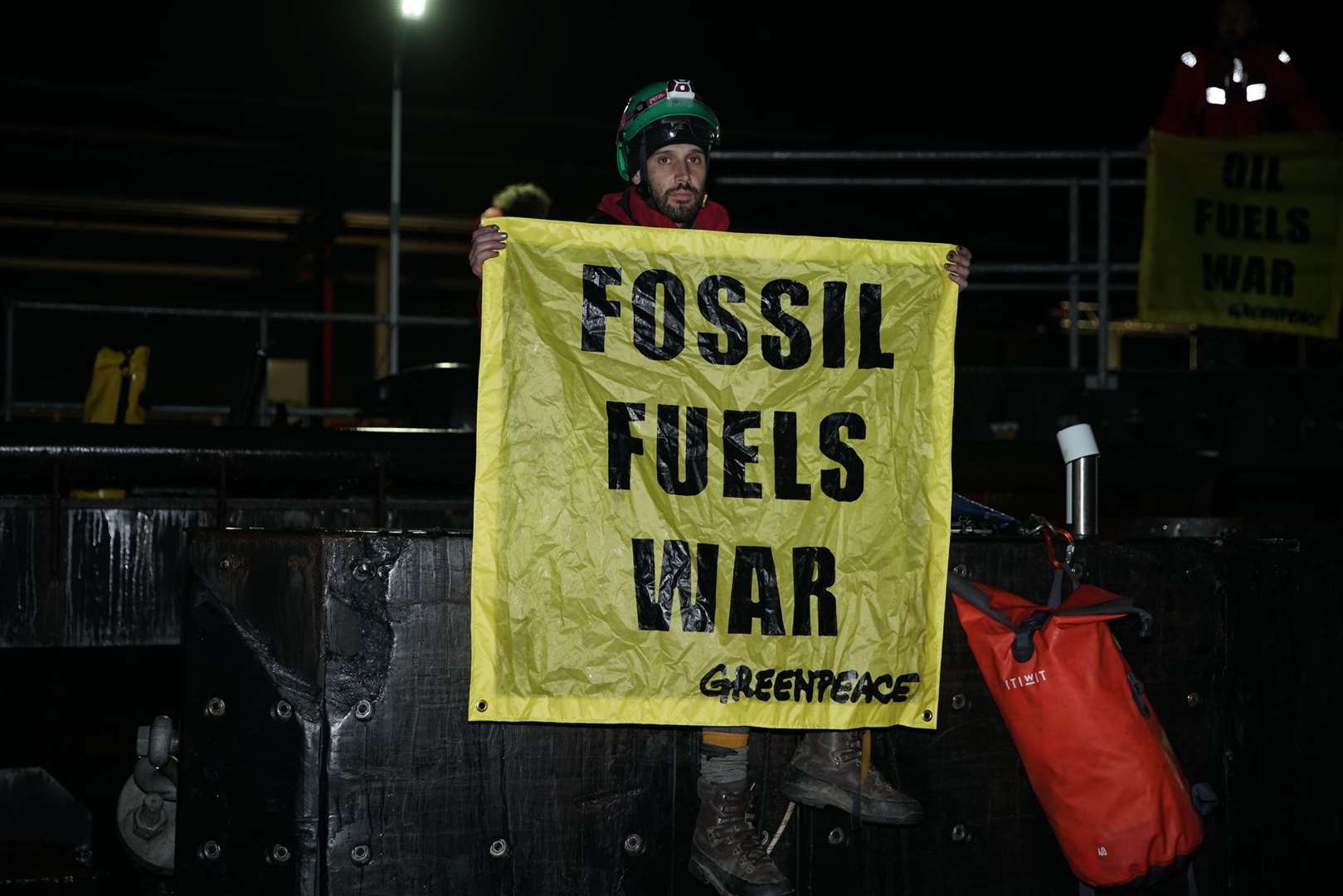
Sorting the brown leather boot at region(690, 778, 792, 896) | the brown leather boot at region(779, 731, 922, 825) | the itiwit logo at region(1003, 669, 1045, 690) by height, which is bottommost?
the brown leather boot at region(690, 778, 792, 896)

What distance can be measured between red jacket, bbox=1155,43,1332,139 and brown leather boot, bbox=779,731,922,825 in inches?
231

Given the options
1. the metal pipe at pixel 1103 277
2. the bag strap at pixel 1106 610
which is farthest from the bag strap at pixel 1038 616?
the metal pipe at pixel 1103 277

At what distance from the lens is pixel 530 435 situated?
368 cm

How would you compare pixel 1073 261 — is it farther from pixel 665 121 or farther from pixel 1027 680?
pixel 1027 680

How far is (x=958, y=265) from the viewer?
4.00m

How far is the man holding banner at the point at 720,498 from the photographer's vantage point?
3.63 metres

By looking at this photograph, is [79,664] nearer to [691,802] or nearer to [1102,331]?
[691,802]

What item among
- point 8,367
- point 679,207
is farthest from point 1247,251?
point 8,367

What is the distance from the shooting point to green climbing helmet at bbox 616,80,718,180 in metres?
4.40

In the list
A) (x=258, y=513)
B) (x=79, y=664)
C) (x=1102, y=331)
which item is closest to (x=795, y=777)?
(x=258, y=513)

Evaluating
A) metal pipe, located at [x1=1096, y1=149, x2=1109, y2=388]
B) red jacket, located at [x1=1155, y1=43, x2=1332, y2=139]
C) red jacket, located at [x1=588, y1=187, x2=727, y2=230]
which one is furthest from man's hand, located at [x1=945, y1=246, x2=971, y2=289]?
red jacket, located at [x1=1155, y1=43, x2=1332, y2=139]

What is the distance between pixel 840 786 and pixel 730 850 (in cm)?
37

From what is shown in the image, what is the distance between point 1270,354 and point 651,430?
1893 cm

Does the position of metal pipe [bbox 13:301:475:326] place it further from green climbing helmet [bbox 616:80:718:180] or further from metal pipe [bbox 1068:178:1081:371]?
metal pipe [bbox 1068:178:1081:371]
